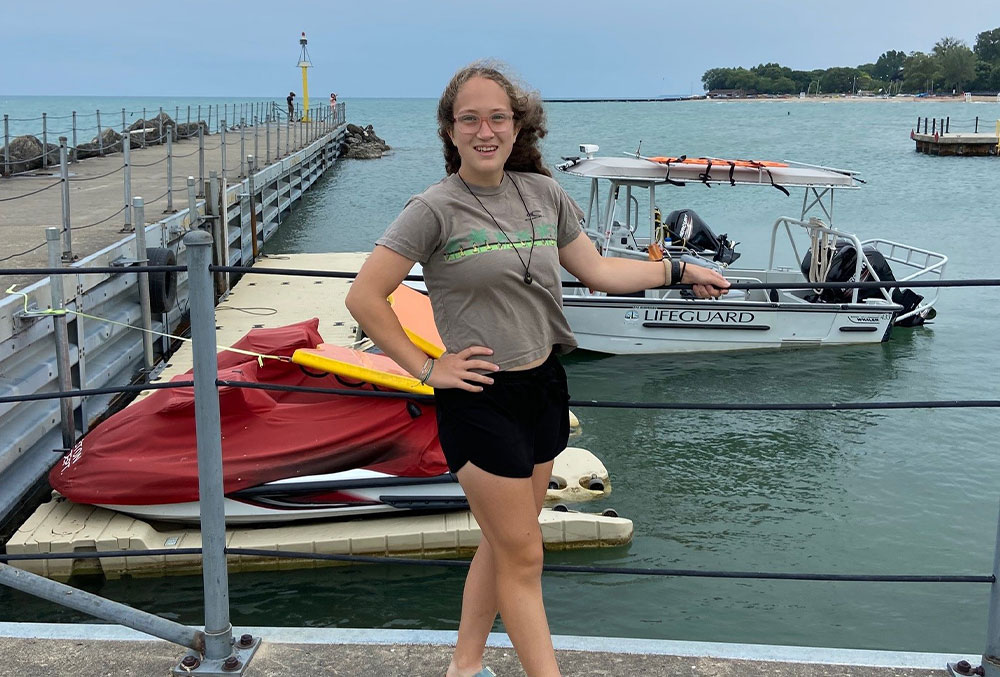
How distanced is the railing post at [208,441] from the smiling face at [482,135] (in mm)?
805

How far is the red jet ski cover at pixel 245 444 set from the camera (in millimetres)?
6719

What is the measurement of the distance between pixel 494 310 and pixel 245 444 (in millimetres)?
4788

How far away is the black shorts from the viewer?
2596 mm

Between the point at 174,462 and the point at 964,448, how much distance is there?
8561mm

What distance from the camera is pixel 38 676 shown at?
121 inches

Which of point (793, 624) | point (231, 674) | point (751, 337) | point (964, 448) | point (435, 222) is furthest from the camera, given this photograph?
point (751, 337)

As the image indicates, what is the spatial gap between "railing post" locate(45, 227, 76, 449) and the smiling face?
628 centimetres

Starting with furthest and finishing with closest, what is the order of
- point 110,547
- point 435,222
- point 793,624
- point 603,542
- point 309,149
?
point 309,149
point 603,542
point 793,624
point 110,547
point 435,222

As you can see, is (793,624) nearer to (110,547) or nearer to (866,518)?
(866,518)

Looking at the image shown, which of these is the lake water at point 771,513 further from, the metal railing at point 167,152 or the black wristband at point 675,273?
the metal railing at point 167,152

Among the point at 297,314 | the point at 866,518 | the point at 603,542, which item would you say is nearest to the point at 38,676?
the point at 603,542

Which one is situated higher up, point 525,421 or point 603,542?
point 525,421

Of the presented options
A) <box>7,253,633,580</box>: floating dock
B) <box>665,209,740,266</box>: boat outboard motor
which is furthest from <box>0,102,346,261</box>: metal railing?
<box>665,209,740,266</box>: boat outboard motor

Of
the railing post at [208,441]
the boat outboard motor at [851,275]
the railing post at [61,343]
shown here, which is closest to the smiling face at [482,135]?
the railing post at [208,441]
